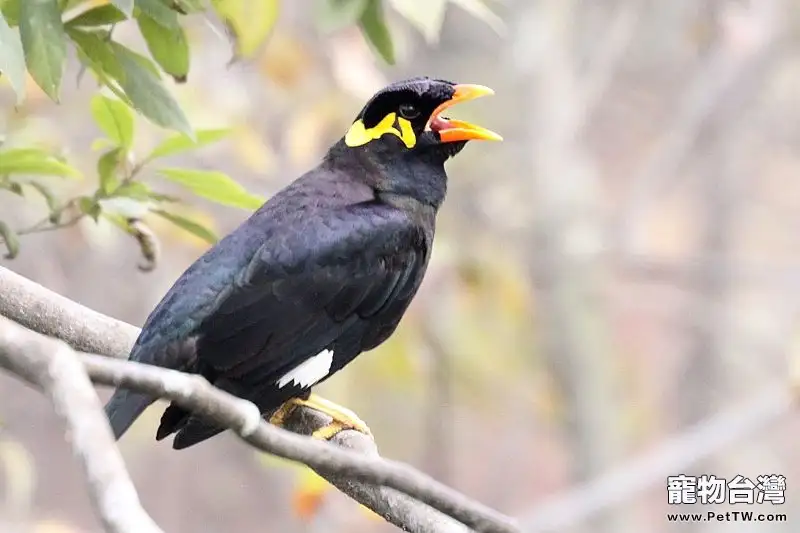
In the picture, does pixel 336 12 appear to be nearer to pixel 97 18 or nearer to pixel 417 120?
pixel 97 18

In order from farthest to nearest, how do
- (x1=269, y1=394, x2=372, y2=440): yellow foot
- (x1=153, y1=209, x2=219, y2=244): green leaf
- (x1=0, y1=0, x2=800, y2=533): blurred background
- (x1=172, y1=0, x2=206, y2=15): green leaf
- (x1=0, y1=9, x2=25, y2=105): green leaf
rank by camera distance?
1. (x1=0, y1=0, x2=800, y2=533): blurred background
2. (x1=269, y1=394, x2=372, y2=440): yellow foot
3. (x1=153, y1=209, x2=219, y2=244): green leaf
4. (x1=172, y1=0, x2=206, y2=15): green leaf
5. (x1=0, y1=9, x2=25, y2=105): green leaf

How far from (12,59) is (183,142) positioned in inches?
24.0

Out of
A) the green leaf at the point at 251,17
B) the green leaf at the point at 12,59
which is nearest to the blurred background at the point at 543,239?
the green leaf at the point at 251,17

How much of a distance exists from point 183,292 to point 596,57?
290 centimetres

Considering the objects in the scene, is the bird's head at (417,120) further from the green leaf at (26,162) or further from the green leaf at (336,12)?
the green leaf at (26,162)

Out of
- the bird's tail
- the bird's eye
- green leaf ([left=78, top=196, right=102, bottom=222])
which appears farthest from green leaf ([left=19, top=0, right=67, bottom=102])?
the bird's eye

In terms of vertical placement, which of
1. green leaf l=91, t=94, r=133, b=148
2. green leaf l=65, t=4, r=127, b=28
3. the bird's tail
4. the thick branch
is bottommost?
the thick branch

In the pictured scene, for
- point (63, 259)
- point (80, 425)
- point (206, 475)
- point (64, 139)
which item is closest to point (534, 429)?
point (206, 475)

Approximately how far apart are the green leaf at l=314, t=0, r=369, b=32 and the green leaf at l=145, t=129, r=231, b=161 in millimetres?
338

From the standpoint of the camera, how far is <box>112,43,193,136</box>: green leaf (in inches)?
57.4

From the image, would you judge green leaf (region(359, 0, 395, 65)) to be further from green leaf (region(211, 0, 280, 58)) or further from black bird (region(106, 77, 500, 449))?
black bird (region(106, 77, 500, 449))

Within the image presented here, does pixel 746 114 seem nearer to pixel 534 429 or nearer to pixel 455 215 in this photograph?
pixel 455 215

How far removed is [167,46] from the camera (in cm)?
150

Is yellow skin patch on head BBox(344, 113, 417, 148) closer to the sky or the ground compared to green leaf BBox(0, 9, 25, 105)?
closer to the sky
